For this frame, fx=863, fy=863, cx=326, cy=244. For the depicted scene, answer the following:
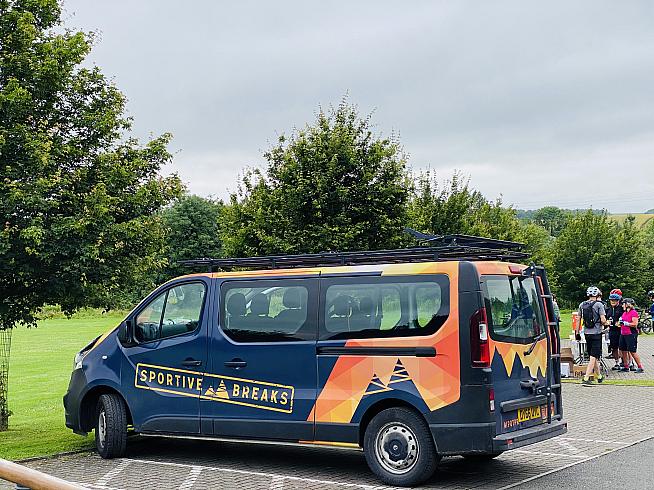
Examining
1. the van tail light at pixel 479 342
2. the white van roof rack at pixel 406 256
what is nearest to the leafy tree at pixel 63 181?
the white van roof rack at pixel 406 256

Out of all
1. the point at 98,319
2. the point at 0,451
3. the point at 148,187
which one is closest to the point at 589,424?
the point at 148,187

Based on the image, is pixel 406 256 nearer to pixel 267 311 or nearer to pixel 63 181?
pixel 267 311

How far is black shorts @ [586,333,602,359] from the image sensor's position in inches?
671

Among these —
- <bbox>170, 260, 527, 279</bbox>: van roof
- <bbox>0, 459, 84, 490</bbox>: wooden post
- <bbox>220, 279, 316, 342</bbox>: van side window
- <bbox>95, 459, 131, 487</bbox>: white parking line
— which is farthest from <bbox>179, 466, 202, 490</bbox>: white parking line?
<bbox>0, 459, 84, 490</bbox>: wooden post

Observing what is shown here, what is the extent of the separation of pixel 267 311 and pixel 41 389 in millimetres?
15080

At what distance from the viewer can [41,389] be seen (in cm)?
2283

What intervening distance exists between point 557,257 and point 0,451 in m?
33.8

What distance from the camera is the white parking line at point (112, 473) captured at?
29.5 ft

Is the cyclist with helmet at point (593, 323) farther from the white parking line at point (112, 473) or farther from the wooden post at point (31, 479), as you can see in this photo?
the wooden post at point (31, 479)

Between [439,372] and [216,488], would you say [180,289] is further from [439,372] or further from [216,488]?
[439,372]

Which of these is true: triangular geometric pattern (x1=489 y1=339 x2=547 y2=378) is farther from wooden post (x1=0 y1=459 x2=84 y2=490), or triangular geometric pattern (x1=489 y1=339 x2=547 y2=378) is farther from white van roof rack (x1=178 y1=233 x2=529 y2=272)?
wooden post (x1=0 y1=459 x2=84 y2=490)

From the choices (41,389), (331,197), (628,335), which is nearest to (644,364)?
(628,335)

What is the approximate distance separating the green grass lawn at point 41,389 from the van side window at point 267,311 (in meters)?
2.56

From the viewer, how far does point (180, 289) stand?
10477mm
